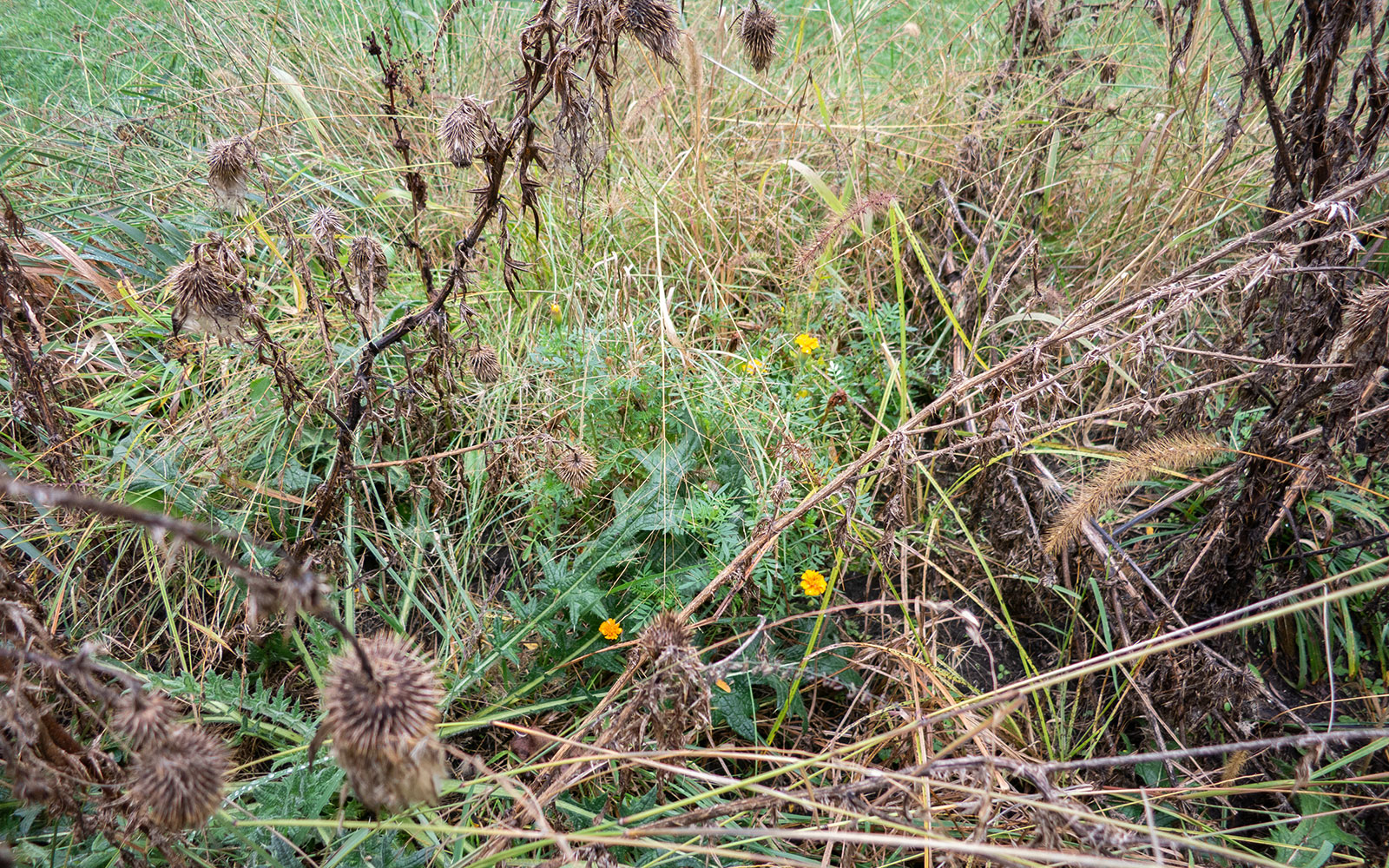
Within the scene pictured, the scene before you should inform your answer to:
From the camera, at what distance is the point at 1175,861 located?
1410mm

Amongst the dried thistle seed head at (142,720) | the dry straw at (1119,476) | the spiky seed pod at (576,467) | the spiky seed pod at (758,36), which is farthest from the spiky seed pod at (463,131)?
the dry straw at (1119,476)

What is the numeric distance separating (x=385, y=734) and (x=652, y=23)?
4.10 feet

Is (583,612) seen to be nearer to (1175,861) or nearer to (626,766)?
(626,766)

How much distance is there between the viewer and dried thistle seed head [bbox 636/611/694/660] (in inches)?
43.9

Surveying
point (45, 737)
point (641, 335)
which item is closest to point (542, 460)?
point (641, 335)

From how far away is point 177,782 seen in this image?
0.84m

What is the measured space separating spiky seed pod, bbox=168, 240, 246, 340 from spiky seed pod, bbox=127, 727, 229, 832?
2.43 feet

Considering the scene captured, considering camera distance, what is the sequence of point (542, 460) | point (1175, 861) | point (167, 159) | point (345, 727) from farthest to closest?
1. point (167, 159)
2. point (542, 460)
3. point (1175, 861)
4. point (345, 727)

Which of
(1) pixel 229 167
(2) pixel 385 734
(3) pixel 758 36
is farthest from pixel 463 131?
(2) pixel 385 734

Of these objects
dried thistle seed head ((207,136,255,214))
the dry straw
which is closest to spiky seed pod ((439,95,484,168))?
dried thistle seed head ((207,136,255,214))

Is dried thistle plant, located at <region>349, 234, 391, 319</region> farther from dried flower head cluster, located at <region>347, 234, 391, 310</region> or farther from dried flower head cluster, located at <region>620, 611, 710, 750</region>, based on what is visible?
dried flower head cluster, located at <region>620, 611, 710, 750</region>

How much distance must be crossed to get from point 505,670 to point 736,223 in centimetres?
156

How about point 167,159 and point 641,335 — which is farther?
point 167,159

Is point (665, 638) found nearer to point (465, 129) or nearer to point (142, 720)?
point (142, 720)
